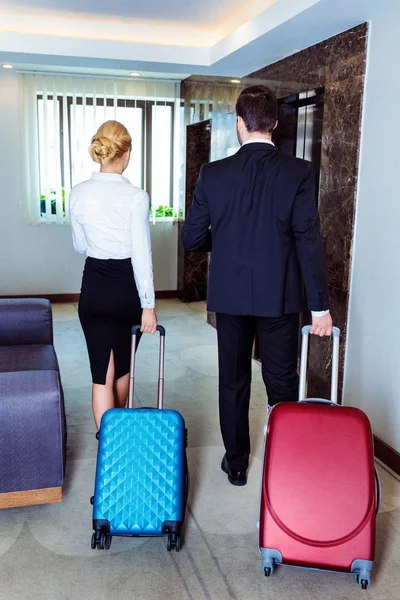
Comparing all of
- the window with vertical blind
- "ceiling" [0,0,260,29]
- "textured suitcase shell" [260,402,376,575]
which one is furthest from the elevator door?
the window with vertical blind

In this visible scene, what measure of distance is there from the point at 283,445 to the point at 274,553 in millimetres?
345

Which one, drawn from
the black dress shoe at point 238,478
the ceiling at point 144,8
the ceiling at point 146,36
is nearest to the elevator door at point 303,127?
the ceiling at point 146,36

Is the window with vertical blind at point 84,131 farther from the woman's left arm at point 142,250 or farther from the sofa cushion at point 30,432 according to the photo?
the sofa cushion at point 30,432

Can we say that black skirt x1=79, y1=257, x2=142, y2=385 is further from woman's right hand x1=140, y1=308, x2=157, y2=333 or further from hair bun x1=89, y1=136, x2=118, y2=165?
hair bun x1=89, y1=136, x2=118, y2=165

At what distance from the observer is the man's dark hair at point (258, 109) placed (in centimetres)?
219

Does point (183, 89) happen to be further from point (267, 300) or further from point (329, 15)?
point (267, 300)

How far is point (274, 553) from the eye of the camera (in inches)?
75.7

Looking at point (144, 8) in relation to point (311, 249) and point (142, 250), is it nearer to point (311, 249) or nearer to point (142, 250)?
point (142, 250)

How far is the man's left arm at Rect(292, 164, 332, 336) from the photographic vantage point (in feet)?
7.13

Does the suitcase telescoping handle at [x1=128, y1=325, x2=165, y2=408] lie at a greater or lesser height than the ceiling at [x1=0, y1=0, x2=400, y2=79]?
lesser

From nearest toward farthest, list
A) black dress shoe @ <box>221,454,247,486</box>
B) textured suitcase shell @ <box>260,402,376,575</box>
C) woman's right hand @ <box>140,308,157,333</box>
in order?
textured suitcase shell @ <box>260,402,376,575</box> < woman's right hand @ <box>140,308,157,333</box> < black dress shoe @ <box>221,454,247,486</box>

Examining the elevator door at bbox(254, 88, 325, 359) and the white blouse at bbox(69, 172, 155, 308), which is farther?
the elevator door at bbox(254, 88, 325, 359)

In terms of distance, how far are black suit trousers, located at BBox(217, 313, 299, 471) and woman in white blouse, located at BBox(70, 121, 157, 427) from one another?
0.34 metres

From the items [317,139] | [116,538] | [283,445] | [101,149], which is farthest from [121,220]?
[317,139]
